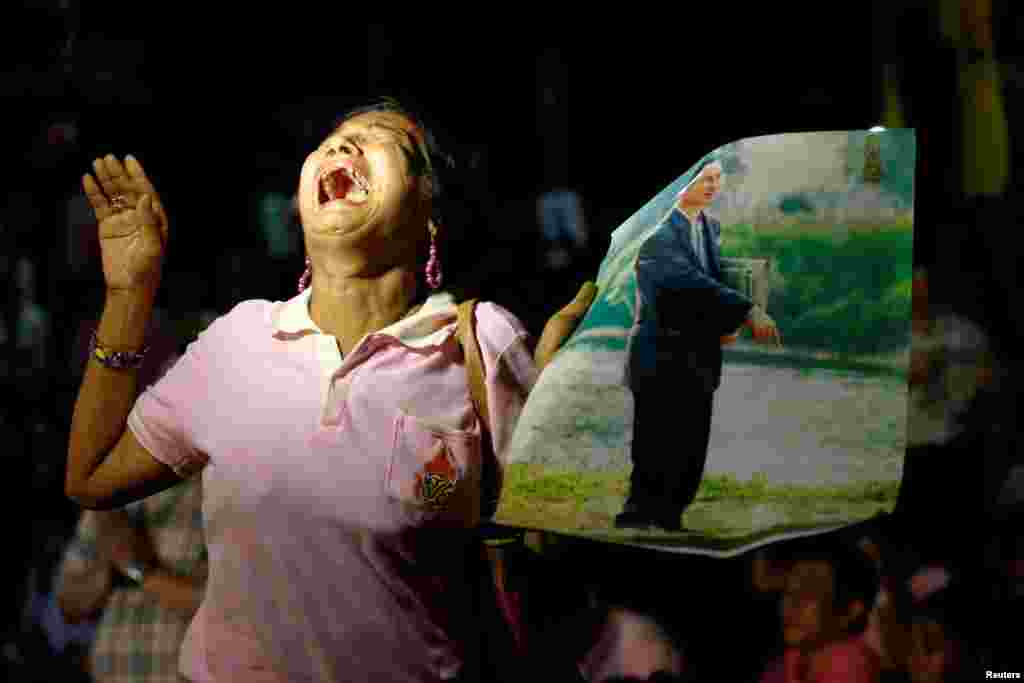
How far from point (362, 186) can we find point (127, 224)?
316 millimetres

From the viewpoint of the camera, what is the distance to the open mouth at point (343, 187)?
6.98 ft

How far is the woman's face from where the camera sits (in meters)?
2.11

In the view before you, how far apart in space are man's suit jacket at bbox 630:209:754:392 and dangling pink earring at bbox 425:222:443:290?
295mm

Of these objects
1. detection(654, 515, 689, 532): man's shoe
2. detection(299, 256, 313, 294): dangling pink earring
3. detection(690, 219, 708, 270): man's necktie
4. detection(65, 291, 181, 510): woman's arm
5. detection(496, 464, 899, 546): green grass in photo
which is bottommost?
detection(654, 515, 689, 532): man's shoe

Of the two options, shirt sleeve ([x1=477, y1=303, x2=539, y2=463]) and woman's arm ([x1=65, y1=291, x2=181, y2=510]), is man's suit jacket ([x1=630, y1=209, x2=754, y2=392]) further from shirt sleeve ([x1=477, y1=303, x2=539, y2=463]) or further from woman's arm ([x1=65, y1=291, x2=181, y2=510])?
woman's arm ([x1=65, y1=291, x2=181, y2=510])

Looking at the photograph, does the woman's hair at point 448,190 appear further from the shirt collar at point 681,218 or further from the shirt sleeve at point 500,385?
the shirt collar at point 681,218

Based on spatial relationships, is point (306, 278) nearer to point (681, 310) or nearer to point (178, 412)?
point (178, 412)

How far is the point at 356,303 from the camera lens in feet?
7.07

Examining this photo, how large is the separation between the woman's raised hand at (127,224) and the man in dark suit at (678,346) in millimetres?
640

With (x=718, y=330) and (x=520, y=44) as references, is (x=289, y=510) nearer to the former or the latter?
(x=718, y=330)

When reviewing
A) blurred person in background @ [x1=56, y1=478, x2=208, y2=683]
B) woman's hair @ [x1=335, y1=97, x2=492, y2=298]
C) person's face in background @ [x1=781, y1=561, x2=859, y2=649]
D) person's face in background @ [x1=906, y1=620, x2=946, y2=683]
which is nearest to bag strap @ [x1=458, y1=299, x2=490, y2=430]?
woman's hair @ [x1=335, y1=97, x2=492, y2=298]

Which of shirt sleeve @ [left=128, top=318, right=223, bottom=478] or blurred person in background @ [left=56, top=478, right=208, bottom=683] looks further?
blurred person in background @ [left=56, top=478, right=208, bottom=683]

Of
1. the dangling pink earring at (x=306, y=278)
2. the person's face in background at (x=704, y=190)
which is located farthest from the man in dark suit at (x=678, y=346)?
the dangling pink earring at (x=306, y=278)

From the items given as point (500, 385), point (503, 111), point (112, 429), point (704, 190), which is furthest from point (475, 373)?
point (503, 111)
